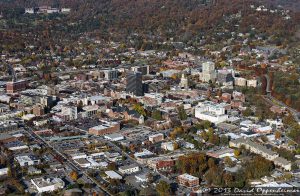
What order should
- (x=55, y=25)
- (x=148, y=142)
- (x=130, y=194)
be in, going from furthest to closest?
(x=55, y=25) → (x=148, y=142) → (x=130, y=194)

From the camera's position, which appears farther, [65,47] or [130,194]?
[65,47]

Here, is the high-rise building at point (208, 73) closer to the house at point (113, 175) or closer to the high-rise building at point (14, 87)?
the high-rise building at point (14, 87)

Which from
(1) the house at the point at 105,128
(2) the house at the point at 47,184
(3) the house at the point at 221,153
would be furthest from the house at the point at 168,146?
(2) the house at the point at 47,184

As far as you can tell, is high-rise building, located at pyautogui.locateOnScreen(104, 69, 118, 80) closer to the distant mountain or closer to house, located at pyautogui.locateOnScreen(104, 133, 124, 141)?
house, located at pyautogui.locateOnScreen(104, 133, 124, 141)

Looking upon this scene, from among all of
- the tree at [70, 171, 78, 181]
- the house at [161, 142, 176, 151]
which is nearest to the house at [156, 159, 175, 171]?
the house at [161, 142, 176, 151]

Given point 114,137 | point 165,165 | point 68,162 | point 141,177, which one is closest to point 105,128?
point 114,137

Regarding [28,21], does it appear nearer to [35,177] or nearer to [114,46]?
[114,46]

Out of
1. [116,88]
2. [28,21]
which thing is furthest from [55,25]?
[116,88]
